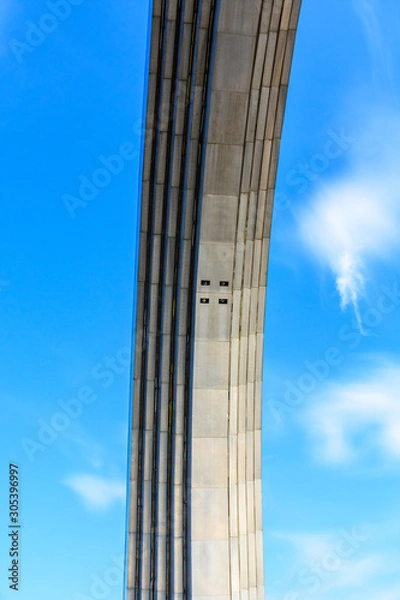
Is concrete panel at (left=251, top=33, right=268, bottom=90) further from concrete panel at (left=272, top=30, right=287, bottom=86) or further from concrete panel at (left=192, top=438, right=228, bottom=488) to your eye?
concrete panel at (left=192, top=438, right=228, bottom=488)

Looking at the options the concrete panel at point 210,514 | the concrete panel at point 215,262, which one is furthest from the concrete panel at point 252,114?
the concrete panel at point 210,514

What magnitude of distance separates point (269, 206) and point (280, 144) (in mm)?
1494

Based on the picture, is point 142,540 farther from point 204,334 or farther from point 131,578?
point 204,334

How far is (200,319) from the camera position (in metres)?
17.0

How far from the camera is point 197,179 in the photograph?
16.3 meters

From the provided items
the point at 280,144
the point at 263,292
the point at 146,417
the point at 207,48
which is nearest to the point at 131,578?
the point at 146,417

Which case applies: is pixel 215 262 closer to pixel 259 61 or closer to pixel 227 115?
pixel 227 115

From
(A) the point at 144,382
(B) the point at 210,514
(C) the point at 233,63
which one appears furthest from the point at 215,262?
(B) the point at 210,514

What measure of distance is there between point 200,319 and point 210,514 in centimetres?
485

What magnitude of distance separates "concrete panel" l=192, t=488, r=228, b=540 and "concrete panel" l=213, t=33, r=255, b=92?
31.8 feet

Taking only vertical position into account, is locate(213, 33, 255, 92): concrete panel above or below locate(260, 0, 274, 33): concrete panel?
below

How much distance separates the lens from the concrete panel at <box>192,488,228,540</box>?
1702 centimetres

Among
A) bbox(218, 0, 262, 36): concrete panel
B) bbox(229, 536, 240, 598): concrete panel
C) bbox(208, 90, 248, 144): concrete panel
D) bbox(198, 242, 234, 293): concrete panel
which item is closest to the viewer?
bbox(218, 0, 262, 36): concrete panel

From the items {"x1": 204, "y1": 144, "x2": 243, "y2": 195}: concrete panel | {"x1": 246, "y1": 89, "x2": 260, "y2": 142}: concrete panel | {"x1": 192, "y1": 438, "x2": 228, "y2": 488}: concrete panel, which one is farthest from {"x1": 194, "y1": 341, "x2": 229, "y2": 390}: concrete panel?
{"x1": 246, "y1": 89, "x2": 260, "y2": 142}: concrete panel
